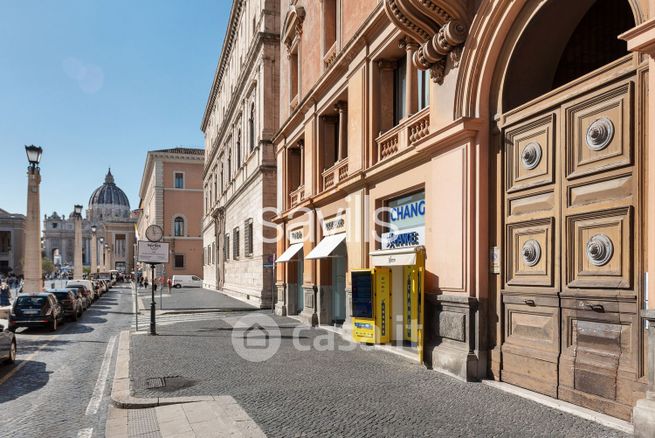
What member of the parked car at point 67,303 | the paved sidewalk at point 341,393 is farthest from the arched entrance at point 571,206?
the parked car at point 67,303

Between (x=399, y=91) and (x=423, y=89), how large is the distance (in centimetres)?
145

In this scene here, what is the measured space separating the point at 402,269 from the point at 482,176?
4288mm

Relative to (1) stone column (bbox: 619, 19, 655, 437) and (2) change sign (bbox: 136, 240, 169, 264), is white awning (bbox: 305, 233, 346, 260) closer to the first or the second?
(2) change sign (bbox: 136, 240, 169, 264)

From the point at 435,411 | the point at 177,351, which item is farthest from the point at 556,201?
the point at 177,351

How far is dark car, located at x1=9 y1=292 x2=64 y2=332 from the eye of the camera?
682 inches

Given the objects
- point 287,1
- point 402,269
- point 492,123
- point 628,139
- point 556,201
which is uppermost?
point 287,1

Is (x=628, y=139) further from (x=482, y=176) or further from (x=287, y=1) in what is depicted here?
(x=287, y=1)

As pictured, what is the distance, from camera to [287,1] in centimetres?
2239

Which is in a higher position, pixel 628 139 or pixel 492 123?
pixel 492 123

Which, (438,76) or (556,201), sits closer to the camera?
(556,201)

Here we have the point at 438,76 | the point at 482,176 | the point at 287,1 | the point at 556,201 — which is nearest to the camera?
the point at 556,201

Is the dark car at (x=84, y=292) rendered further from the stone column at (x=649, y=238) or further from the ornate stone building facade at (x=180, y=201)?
the ornate stone building facade at (x=180, y=201)

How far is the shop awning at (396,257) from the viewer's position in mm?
10500

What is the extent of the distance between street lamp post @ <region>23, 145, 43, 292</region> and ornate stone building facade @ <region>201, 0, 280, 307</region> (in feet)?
30.1
